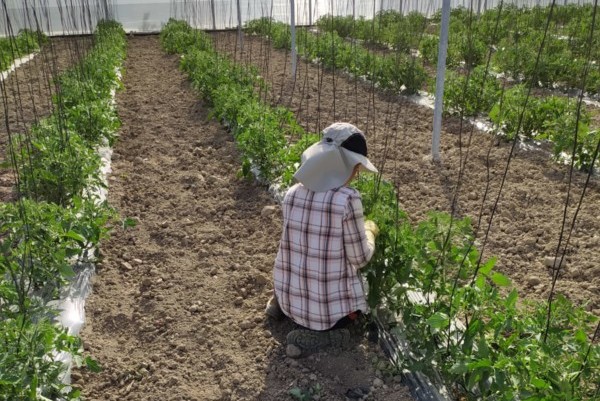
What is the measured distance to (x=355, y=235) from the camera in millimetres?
2219

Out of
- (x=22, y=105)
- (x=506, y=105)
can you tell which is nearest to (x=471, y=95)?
(x=506, y=105)

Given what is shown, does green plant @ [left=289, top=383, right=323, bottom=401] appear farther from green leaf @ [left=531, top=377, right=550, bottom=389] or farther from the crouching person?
green leaf @ [left=531, top=377, right=550, bottom=389]

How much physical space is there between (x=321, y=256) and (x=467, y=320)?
0.61 meters

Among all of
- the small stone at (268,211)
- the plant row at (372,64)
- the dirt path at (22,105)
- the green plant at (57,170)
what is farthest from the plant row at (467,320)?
the plant row at (372,64)

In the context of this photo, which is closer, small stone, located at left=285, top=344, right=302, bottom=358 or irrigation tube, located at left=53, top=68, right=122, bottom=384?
small stone, located at left=285, top=344, right=302, bottom=358

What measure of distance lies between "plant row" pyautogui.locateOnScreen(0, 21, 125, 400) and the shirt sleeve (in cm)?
105

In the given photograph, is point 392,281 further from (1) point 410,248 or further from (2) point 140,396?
(2) point 140,396

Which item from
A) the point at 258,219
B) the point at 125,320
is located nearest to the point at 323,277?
the point at 125,320

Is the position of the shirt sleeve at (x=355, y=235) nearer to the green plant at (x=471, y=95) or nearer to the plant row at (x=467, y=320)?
the plant row at (x=467, y=320)

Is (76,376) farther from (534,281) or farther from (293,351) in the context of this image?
(534,281)

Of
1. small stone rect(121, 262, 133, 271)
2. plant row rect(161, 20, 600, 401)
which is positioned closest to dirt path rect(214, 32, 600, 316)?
plant row rect(161, 20, 600, 401)

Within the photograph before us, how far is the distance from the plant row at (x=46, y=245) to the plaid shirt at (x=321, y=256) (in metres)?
0.85

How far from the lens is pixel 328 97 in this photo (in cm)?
679

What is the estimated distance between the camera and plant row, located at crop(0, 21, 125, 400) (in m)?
1.89
